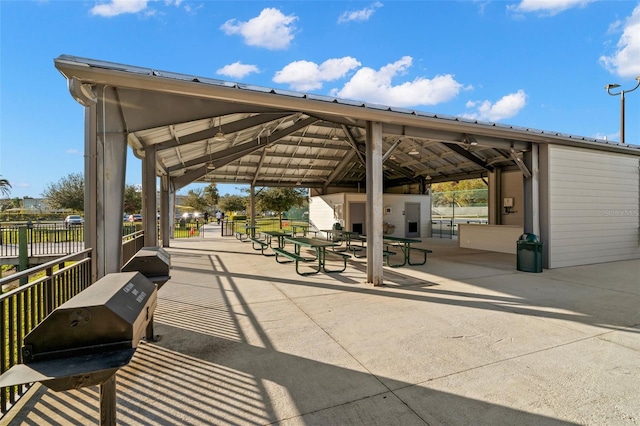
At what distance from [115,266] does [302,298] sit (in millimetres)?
2901

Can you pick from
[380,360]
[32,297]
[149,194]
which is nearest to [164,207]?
[149,194]

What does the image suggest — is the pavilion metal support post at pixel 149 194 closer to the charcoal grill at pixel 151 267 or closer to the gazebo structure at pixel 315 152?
the gazebo structure at pixel 315 152

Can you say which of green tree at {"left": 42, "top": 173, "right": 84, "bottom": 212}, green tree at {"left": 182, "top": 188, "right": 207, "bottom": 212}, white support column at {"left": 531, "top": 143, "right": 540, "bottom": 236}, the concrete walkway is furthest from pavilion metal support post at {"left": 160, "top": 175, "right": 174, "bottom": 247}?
green tree at {"left": 182, "top": 188, "right": 207, "bottom": 212}

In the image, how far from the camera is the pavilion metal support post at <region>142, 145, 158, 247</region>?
8703 mm

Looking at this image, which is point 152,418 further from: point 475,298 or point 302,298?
point 475,298

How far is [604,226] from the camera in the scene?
8.84 m

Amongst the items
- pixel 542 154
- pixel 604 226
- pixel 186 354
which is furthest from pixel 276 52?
pixel 604 226

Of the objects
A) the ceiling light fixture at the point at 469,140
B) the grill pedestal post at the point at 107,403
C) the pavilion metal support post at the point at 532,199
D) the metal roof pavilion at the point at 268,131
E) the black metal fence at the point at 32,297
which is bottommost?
the grill pedestal post at the point at 107,403

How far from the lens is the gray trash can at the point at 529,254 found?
7375mm

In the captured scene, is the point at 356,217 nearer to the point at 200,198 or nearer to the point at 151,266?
the point at 151,266

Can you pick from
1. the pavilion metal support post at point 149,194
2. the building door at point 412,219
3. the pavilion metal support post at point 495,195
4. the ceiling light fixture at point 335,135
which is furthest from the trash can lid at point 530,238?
the pavilion metal support post at point 149,194

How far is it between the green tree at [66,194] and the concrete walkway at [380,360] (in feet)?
108

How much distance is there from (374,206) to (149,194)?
6.75 metres

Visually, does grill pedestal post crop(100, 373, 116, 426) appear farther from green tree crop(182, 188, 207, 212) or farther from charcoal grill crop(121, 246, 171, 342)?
green tree crop(182, 188, 207, 212)
